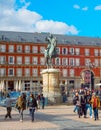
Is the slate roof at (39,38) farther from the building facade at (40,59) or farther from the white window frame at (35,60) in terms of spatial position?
the white window frame at (35,60)

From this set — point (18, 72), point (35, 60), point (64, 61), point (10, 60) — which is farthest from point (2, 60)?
point (64, 61)

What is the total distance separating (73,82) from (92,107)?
67214 mm

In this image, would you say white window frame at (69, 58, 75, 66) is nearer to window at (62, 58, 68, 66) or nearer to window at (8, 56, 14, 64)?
window at (62, 58, 68, 66)

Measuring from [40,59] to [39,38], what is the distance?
5.81m

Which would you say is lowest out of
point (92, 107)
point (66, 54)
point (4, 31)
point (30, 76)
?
point (92, 107)

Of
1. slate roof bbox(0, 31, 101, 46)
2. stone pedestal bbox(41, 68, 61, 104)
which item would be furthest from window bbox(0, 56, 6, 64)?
stone pedestal bbox(41, 68, 61, 104)

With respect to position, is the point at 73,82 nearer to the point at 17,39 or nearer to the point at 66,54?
the point at 66,54

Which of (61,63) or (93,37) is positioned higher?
(93,37)

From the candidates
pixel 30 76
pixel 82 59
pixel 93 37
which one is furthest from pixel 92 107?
pixel 93 37

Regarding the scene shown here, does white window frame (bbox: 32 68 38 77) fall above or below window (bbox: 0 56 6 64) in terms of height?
below

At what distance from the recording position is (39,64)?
85125 mm

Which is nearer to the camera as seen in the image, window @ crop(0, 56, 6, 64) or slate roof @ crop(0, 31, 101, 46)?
window @ crop(0, 56, 6, 64)

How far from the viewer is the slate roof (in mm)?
85625

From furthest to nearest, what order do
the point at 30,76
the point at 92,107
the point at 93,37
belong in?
1. the point at 93,37
2. the point at 30,76
3. the point at 92,107
